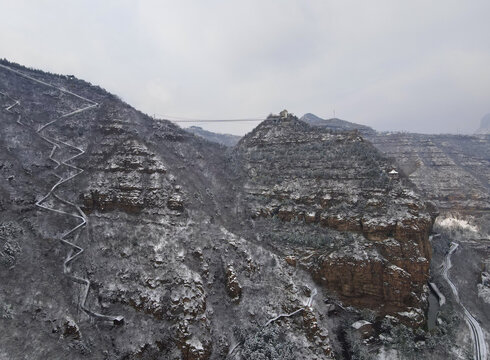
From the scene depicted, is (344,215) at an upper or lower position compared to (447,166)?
lower

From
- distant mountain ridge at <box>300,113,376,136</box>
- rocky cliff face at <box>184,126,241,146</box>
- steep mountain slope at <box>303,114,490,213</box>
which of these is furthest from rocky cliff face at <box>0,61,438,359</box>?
rocky cliff face at <box>184,126,241,146</box>

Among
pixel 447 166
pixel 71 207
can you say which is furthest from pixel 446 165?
pixel 71 207

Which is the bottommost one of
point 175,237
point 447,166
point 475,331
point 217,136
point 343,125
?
point 475,331

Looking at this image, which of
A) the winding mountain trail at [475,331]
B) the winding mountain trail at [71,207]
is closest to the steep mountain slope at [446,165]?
the winding mountain trail at [475,331]

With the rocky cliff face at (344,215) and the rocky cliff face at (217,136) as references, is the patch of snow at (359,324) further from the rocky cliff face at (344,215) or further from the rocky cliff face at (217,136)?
the rocky cliff face at (217,136)

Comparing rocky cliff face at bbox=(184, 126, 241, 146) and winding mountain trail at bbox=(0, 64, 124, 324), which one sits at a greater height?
rocky cliff face at bbox=(184, 126, 241, 146)

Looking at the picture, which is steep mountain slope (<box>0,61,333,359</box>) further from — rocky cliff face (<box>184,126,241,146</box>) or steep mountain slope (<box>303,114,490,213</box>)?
rocky cliff face (<box>184,126,241,146</box>)

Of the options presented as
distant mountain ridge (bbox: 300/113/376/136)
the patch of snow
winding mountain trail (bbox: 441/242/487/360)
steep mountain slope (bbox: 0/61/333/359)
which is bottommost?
winding mountain trail (bbox: 441/242/487/360)

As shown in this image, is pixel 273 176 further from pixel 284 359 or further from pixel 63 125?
pixel 63 125

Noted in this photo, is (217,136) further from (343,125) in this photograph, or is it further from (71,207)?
(71,207)
